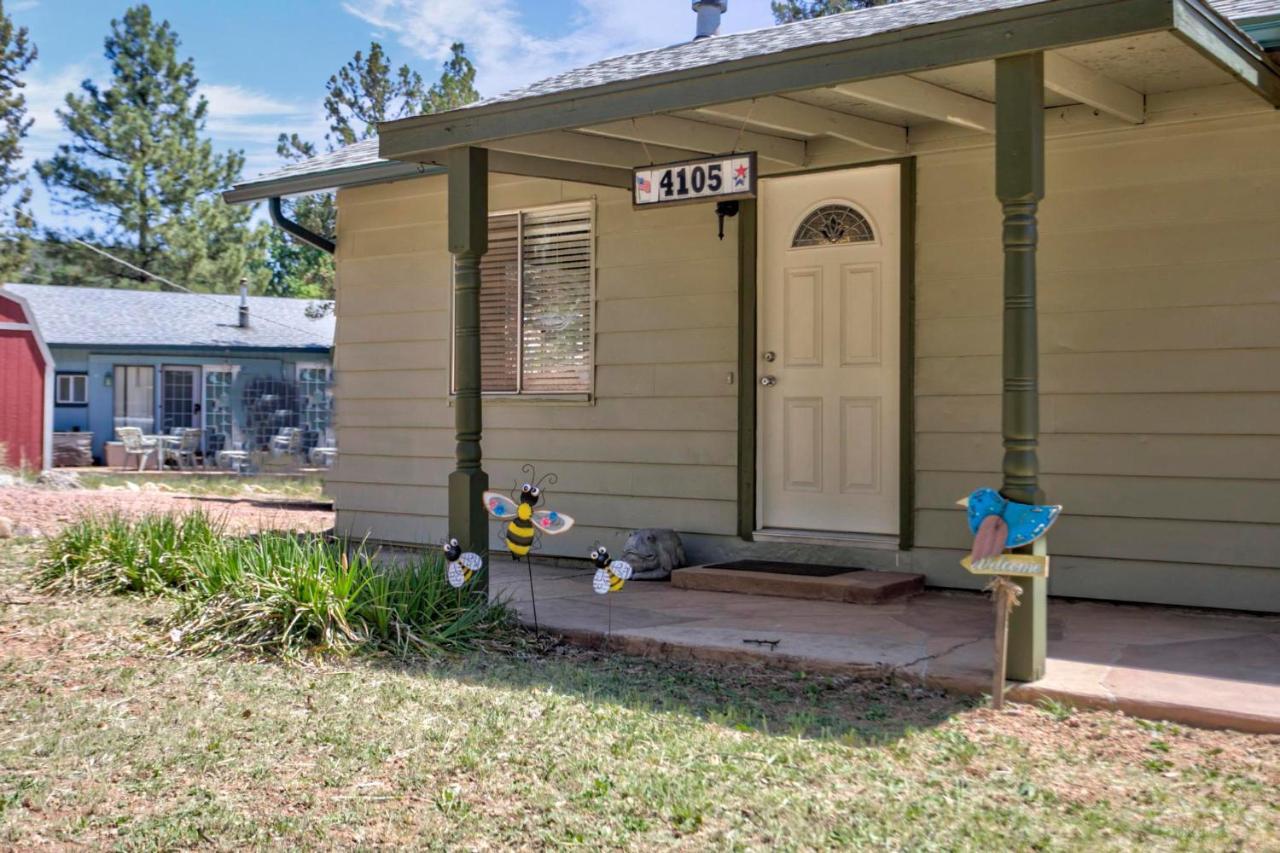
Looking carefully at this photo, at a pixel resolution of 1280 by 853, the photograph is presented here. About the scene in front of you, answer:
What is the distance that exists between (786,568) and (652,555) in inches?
34.4

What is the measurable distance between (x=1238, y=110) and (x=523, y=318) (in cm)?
484

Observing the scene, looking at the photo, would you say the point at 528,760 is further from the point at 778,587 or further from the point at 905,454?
the point at 905,454

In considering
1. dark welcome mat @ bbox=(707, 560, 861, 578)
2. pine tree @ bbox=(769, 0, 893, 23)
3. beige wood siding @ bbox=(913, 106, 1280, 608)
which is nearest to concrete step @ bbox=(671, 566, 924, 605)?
dark welcome mat @ bbox=(707, 560, 861, 578)

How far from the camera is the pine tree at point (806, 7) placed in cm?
2586

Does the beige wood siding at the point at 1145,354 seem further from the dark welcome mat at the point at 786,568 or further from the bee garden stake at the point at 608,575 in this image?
the bee garden stake at the point at 608,575

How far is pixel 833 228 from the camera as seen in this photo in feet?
25.2

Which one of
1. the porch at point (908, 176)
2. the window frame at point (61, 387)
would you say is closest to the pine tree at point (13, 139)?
the window frame at point (61, 387)

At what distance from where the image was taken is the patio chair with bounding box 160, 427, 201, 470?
24359mm

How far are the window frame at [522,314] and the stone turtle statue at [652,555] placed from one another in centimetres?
121

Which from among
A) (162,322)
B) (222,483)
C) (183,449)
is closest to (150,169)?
(162,322)

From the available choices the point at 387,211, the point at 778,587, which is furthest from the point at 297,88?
the point at 778,587

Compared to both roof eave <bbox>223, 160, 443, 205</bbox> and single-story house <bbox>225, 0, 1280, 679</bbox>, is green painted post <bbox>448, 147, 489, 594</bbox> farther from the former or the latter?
roof eave <bbox>223, 160, 443, 205</bbox>

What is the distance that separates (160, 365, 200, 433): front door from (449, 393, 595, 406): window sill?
19378 millimetres

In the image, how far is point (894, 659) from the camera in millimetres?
5367
